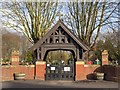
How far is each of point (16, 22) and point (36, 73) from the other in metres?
10.9

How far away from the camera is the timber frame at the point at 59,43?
79.6 ft

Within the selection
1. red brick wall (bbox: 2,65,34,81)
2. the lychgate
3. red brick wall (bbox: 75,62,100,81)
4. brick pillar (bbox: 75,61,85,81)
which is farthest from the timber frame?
red brick wall (bbox: 2,65,34,81)

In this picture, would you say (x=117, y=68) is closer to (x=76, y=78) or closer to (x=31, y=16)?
(x=76, y=78)

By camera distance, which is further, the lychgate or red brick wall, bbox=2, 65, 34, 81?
red brick wall, bbox=2, 65, 34, 81

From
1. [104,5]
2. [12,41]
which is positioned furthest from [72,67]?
[12,41]

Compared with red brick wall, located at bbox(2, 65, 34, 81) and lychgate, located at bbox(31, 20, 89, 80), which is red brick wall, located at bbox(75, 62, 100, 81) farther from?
red brick wall, located at bbox(2, 65, 34, 81)

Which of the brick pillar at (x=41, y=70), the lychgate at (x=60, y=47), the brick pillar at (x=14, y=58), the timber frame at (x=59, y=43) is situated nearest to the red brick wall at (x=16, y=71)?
the brick pillar at (x=14, y=58)

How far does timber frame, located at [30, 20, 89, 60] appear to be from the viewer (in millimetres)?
24277

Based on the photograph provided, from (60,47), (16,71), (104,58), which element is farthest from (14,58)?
(104,58)

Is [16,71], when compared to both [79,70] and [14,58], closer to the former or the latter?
[14,58]

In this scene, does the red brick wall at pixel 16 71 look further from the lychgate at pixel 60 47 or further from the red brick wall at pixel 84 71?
the red brick wall at pixel 84 71

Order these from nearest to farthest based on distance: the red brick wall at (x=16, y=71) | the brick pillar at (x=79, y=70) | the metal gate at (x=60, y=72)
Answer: the metal gate at (x=60, y=72) < the brick pillar at (x=79, y=70) < the red brick wall at (x=16, y=71)

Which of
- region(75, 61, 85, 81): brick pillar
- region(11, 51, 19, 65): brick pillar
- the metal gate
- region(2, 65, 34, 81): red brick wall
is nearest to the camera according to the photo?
the metal gate

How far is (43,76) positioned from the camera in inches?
969
